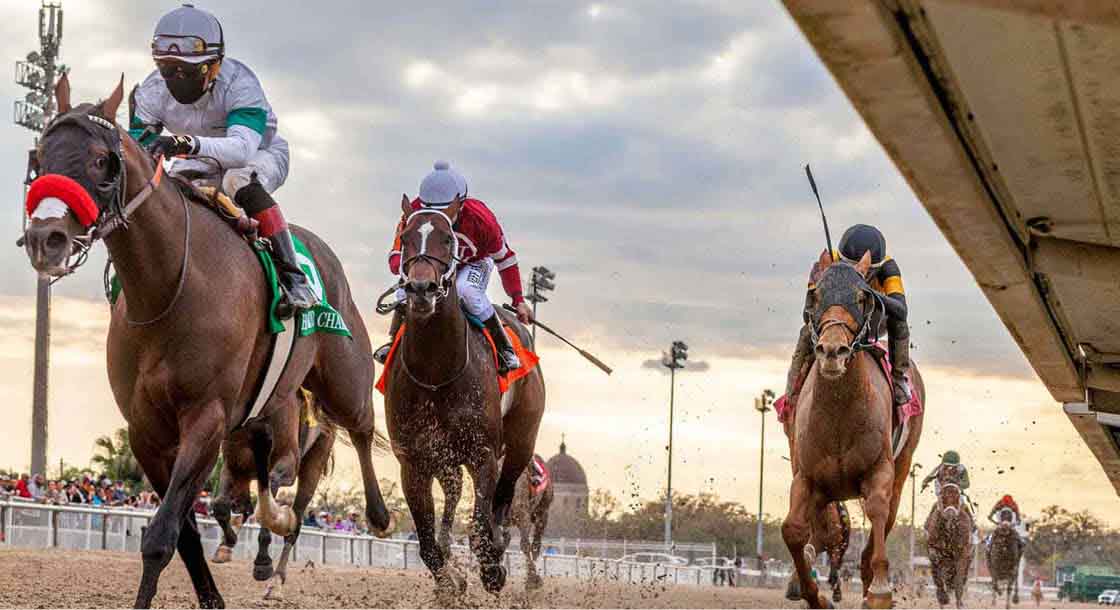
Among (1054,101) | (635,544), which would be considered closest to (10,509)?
(1054,101)

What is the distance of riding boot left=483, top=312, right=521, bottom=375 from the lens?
434 inches

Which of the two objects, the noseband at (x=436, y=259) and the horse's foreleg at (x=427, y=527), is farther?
the horse's foreleg at (x=427, y=527)

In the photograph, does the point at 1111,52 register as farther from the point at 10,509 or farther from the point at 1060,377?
the point at 10,509

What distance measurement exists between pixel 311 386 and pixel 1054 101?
19.5ft

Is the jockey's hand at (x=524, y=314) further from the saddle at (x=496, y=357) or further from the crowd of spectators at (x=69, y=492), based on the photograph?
the crowd of spectators at (x=69, y=492)

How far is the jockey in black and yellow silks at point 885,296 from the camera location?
10.5 meters

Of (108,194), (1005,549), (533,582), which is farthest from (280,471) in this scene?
(1005,549)

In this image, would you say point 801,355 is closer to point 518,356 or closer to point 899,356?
point 899,356

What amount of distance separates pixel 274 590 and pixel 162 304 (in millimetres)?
6074

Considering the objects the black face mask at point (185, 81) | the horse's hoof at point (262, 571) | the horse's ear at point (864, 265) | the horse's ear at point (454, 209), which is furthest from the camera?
the horse's hoof at point (262, 571)

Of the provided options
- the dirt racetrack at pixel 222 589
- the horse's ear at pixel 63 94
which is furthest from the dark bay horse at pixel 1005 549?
the horse's ear at pixel 63 94

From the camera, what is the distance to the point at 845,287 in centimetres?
924

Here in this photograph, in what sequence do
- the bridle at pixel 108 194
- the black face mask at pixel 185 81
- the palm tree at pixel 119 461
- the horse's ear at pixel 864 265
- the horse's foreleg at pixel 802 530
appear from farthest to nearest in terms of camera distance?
the palm tree at pixel 119 461
the horse's ear at pixel 864 265
the horse's foreleg at pixel 802 530
the black face mask at pixel 185 81
the bridle at pixel 108 194

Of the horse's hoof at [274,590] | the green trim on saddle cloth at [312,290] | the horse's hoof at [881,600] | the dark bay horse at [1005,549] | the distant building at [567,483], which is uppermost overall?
the green trim on saddle cloth at [312,290]
